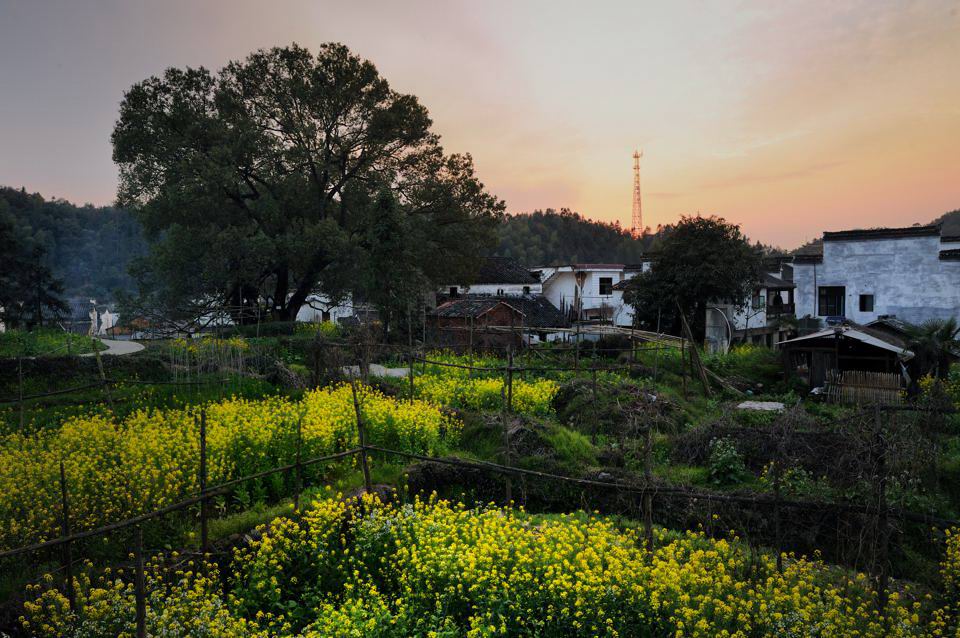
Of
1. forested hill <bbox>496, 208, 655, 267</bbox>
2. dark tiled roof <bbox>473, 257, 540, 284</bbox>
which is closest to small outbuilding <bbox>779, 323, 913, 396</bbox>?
dark tiled roof <bbox>473, 257, 540, 284</bbox>

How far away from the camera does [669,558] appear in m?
6.77

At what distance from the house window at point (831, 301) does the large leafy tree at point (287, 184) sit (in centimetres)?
1873

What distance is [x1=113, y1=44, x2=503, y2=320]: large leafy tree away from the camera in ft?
94.3

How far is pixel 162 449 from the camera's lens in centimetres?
921

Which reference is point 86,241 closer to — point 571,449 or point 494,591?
point 571,449

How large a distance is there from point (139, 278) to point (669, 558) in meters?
34.8

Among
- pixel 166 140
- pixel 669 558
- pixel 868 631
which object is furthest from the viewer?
pixel 166 140

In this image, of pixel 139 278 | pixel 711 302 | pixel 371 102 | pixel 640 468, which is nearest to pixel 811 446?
pixel 640 468

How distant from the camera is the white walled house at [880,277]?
29297mm

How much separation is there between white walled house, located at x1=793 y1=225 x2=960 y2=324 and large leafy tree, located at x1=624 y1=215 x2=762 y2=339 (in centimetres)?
410

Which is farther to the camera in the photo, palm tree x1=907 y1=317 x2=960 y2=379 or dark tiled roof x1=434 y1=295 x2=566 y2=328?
dark tiled roof x1=434 y1=295 x2=566 y2=328

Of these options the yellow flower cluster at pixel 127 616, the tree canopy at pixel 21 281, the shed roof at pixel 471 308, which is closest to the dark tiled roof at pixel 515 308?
the shed roof at pixel 471 308

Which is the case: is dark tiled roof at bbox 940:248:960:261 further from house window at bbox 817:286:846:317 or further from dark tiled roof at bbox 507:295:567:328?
dark tiled roof at bbox 507:295:567:328

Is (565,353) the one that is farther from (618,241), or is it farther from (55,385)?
(618,241)
